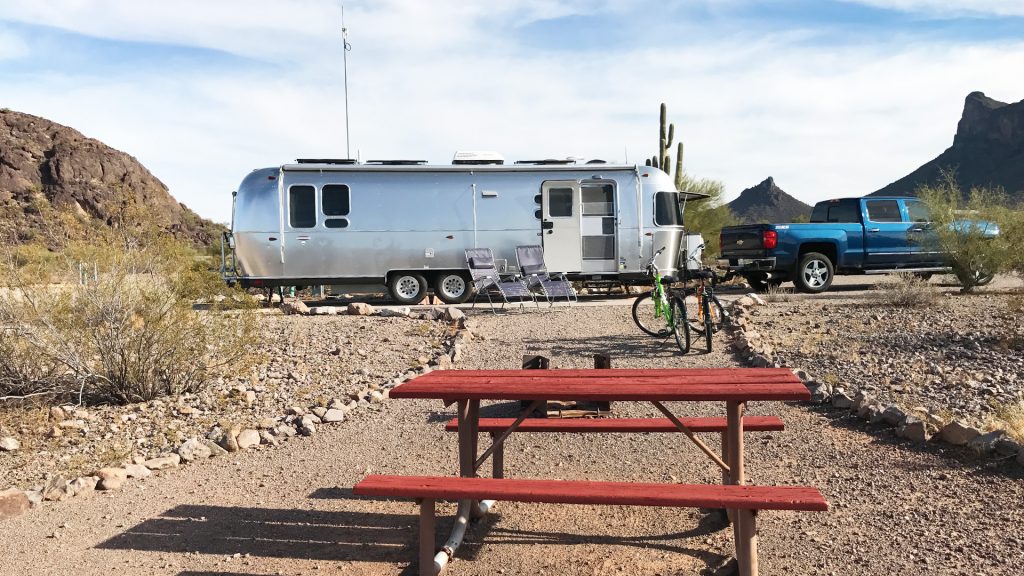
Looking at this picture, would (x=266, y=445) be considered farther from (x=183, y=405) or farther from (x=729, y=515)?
(x=729, y=515)

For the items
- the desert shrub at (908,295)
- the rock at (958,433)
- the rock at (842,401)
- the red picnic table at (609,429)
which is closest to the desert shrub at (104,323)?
the red picnic table at (609,429)

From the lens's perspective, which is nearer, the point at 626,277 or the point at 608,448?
the point at 608,448

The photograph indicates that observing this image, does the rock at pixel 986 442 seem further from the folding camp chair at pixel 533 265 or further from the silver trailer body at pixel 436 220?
the silver trailer body at pixel 436 220

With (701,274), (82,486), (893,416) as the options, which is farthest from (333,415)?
(701,274)

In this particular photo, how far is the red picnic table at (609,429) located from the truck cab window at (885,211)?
1071 centimetres

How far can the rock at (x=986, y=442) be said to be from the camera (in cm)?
405

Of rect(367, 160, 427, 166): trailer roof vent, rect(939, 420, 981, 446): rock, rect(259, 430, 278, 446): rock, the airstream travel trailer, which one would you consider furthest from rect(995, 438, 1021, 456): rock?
rect(367, 160, 427, 166): trailer roof vent

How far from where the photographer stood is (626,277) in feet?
43.2

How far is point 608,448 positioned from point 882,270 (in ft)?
Answer: 33.6

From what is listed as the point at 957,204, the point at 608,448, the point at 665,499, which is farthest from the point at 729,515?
the point at 957,204

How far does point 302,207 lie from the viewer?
1245 centimetres

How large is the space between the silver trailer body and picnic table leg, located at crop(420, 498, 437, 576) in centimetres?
988

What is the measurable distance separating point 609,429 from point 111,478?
8.42 feet

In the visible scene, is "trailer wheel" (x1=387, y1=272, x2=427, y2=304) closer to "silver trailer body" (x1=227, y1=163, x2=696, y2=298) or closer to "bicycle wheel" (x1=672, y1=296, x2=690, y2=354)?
"silver trailer body" (x1=227, y1=163, x2=696, y2=298)
